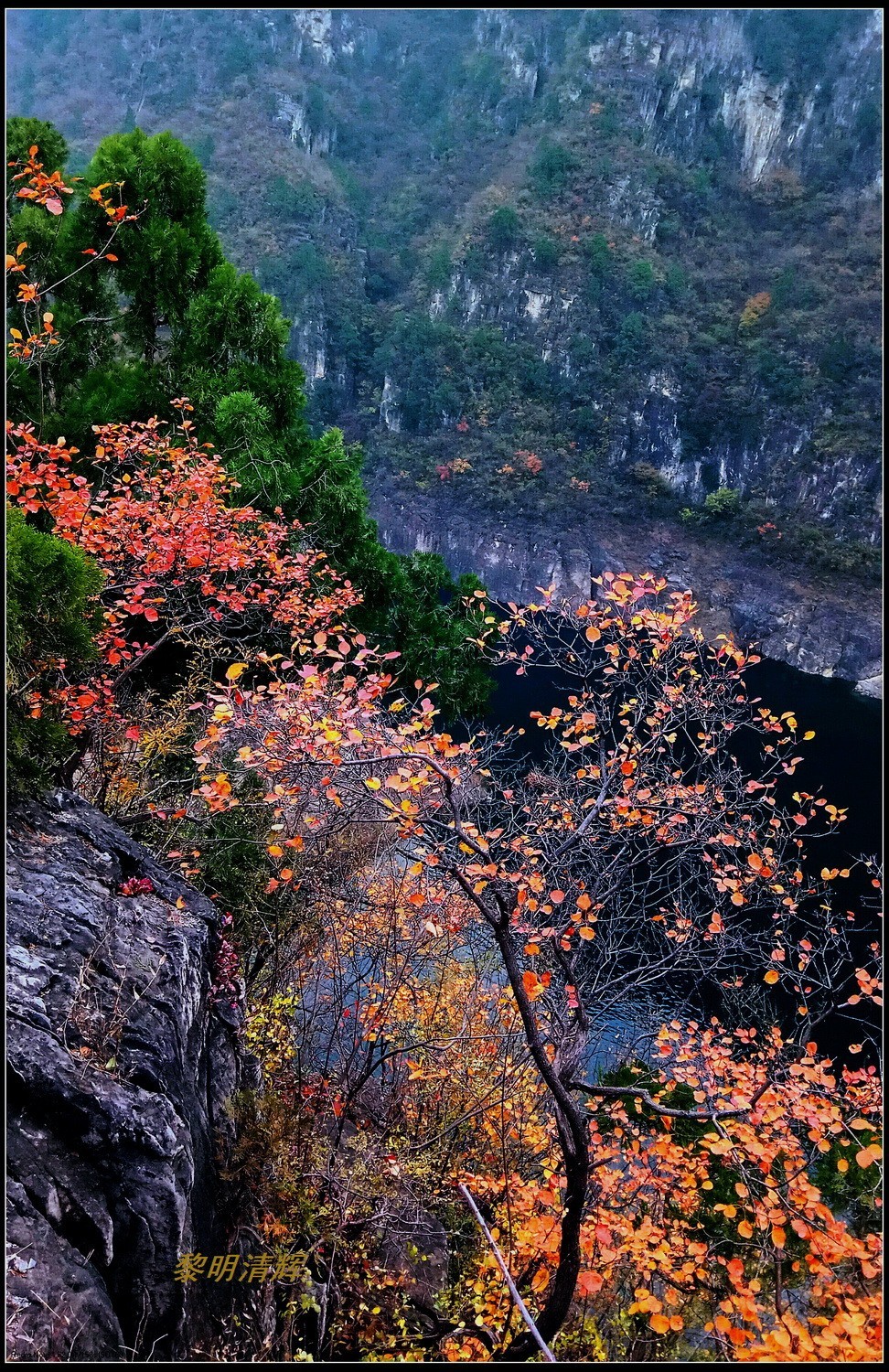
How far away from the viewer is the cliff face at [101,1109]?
3008mm

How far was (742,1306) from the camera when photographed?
486cm

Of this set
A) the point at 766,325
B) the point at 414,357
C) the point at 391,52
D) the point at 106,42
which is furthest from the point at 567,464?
the point at 106,42

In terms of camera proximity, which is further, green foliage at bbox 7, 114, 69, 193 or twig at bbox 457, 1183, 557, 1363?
green foliage at bbox 7, 114, 69, 193

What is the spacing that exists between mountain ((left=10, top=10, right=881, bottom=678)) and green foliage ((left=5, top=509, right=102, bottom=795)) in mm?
40161

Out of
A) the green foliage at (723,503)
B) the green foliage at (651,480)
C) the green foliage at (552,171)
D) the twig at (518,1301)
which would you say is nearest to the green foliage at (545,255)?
the green foliage at (552,171)

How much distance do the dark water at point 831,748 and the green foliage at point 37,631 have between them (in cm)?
766

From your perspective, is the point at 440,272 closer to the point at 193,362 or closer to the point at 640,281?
the point at 640,281

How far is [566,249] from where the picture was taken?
60719 millimetres

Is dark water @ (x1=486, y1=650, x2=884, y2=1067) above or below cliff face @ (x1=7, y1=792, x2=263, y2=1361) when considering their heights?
below

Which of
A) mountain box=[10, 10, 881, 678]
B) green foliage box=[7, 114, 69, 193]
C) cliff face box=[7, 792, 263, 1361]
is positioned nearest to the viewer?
cliff face box=[7, 792, 263, 1361]

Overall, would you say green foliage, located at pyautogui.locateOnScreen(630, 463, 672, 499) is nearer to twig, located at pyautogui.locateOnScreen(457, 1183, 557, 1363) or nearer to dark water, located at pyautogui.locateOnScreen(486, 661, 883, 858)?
dark water, located at pyautogui.locateOnScreen(486, 661, 883, 858)

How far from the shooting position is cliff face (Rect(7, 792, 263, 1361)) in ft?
9.87

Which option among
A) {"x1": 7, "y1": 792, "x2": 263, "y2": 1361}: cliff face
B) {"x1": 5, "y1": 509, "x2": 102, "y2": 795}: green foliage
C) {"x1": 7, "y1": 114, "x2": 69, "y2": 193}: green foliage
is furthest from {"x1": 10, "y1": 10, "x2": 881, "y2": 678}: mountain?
{"x1": 5, "y1": 509, "x2": 102, "y2": 795}: green foliage

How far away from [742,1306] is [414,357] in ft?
198
